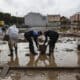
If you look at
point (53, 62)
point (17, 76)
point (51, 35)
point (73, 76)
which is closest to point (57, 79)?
point (73, 76)

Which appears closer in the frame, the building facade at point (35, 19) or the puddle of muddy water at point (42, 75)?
the puddle of muddy water at point (42, 75)

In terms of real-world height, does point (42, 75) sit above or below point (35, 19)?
above

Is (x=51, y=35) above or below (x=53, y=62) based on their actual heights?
above

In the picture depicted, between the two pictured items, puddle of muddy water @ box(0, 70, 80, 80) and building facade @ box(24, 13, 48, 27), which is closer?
puddle of muddy water @ box(0, 70, 80, 80)

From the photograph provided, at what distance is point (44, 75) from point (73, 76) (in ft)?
2.91

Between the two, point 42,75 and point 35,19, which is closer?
point 42,75

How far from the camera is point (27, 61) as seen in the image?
12.0 meters

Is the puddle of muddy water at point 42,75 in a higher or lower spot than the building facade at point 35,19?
higher

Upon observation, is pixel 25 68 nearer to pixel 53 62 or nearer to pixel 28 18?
pixel 53 62

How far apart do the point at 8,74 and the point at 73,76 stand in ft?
6.55

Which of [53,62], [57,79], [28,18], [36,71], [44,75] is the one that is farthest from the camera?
[28,18]

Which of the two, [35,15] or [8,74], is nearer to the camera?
[8,74]

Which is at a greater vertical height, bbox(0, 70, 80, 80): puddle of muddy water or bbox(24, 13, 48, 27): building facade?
bbox(0, 70, 80, 80): puddle of muddy water

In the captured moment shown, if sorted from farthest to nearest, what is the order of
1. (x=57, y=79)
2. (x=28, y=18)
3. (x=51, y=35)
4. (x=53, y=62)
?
(x=28, y=18) < (x=51, y=35) < (x=53, y=62) < (x=57, y=79)
